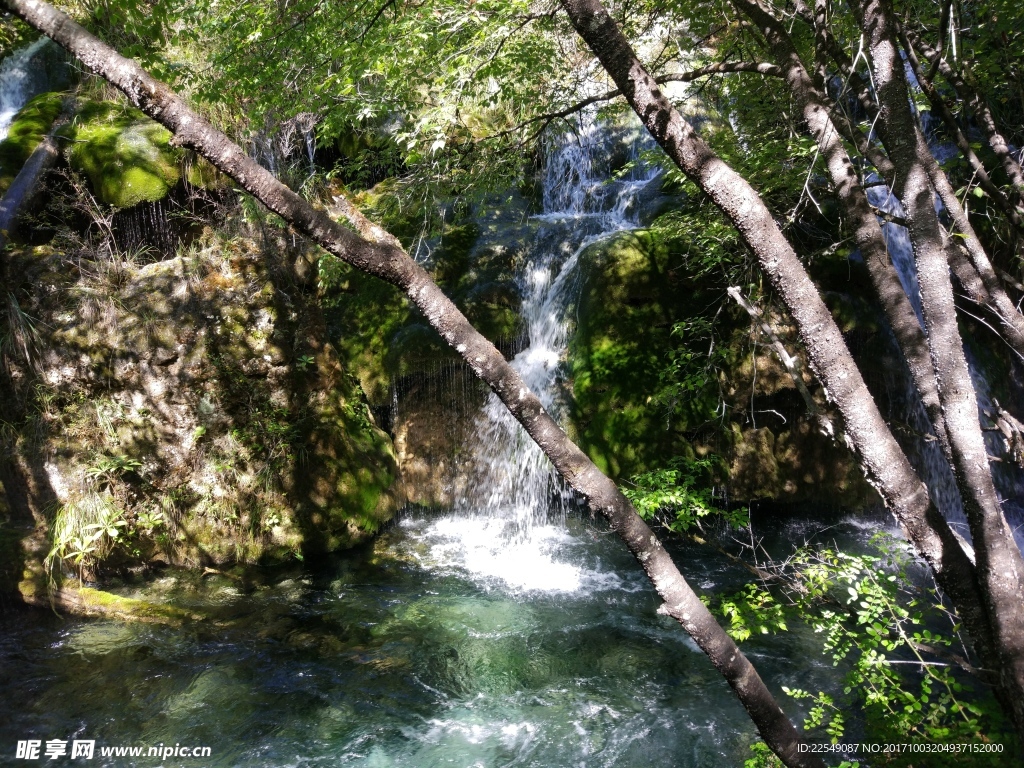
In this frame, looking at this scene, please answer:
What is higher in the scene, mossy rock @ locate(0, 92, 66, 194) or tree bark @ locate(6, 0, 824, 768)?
mossy rock @ locate(0, 92, 66, 194)

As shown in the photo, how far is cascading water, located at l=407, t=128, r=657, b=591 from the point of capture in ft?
24.4

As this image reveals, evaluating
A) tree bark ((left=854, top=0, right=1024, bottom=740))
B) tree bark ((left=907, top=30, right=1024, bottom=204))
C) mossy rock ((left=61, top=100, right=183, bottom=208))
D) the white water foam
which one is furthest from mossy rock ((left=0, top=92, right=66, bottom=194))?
tree bark ((left=907, top=30, right=1024, bottom=204))

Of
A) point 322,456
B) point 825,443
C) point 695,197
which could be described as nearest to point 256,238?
point 322,456

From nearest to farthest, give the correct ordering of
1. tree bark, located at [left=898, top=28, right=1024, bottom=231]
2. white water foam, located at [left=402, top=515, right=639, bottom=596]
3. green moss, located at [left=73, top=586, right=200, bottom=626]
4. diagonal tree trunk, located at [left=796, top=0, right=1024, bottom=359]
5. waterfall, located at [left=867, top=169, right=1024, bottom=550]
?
diagonal tree trunk, located at [left=796, top=0, right=1024, bottom=359], tree bark, located at [left=898, top=28, right=1024, bottom=231], green moss, located at [left=73, top=586, right=200, bottom=626], white water foam, located at [left=402, top=515, right=639, bottom=596], waterfall, located at [left=867, top=169, right=1024, bottom=550]

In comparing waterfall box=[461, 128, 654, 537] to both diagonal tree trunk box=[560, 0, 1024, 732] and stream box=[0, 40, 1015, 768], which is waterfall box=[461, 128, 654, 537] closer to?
stream box=[0, 40, 1015, 768]

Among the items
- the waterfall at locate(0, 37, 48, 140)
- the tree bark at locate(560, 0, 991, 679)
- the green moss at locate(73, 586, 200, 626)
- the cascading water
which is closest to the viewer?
the tree bark at locate(560, 0, 991, 679)

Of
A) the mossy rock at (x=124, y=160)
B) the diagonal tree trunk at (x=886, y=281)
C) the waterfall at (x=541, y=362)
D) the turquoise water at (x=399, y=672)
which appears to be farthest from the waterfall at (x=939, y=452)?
the mossy rock at (x=124, y=160)

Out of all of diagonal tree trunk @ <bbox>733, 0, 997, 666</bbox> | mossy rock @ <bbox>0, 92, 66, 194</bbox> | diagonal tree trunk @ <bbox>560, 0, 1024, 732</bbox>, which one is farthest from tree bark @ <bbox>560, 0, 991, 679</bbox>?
mossy rock @ <bbox>0, 92, 66, 194</bbox>

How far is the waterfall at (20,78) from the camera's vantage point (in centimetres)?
1077

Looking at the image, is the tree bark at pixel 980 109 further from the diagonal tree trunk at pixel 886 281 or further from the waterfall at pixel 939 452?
the waterfall at pixel 939 452

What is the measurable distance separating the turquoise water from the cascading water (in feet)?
0.57

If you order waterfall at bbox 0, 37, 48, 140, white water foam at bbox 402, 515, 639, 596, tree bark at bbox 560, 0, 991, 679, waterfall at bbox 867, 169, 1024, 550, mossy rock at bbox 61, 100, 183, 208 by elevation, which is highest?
waterfall at bbox 0, 37, 48, 140

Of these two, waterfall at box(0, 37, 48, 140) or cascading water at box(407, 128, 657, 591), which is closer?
cascading water at box(407, 128, 657, 591)

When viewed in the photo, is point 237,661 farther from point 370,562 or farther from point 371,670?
point 370,562
